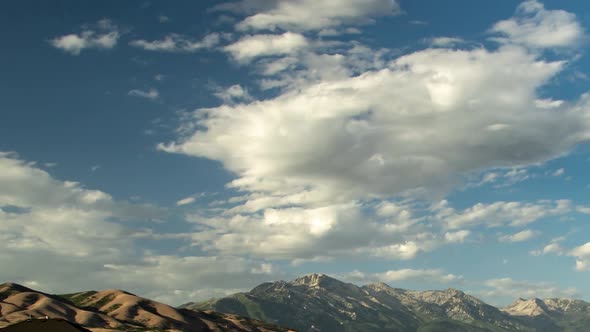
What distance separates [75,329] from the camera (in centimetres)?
4794

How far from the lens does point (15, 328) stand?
46750 millimetres

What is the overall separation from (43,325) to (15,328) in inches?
Result: 103

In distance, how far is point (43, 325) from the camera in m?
46.6

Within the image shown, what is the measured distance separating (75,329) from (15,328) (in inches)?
200

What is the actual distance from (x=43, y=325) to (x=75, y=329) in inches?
109
